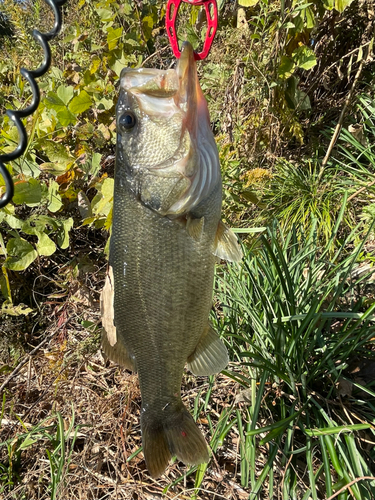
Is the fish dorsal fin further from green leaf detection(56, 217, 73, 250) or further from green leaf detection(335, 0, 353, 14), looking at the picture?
green leaf detection(335, 0, 353, 14)

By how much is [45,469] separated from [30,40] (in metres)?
4.63

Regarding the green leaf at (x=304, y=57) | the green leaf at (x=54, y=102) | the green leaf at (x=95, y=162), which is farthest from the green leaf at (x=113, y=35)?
the green leaf at (x=304, y=57)

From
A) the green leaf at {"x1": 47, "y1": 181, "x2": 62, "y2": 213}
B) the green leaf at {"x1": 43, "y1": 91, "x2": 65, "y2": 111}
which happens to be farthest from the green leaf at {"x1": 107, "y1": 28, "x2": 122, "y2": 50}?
the green leaf at {"x1": 47, "y1": 181, "x2": 62, "y2": 213}

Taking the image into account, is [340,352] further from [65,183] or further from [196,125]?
[65,183]

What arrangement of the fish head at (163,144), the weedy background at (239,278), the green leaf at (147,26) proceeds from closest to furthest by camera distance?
the fish head at (163,144) < the weedy background at (239,278) < the green leaf at (147,26)

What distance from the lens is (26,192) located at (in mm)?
2281

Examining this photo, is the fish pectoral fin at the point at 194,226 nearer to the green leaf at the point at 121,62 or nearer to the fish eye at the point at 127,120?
the fish eye at the point at 127,120

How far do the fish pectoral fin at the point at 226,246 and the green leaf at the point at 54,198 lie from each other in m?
1.69

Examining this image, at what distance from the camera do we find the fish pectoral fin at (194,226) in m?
1.29

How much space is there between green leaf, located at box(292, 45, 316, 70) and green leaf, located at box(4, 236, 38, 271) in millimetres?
2393

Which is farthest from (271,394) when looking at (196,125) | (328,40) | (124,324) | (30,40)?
(30,40)

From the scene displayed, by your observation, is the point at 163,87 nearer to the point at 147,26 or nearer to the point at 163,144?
the point at 163,144

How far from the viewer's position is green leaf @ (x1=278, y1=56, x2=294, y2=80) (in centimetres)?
281

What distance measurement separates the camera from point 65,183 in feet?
9.37
